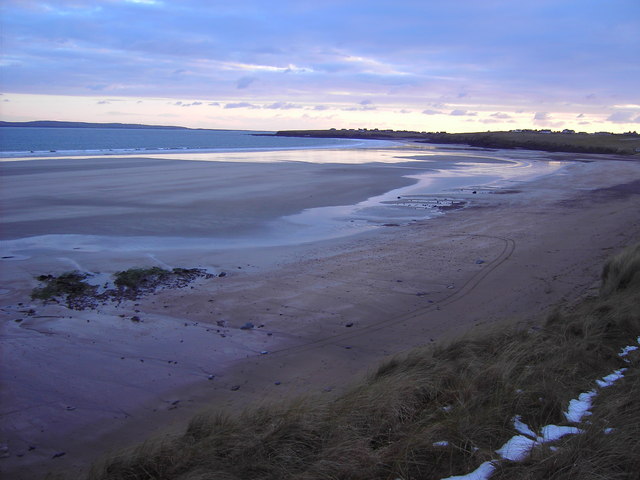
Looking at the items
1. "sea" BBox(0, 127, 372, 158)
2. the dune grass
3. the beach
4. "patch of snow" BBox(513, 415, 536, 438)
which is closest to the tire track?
the beach

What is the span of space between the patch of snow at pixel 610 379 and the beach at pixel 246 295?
2.04 meters

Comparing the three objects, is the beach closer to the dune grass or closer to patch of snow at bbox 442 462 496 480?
the dune grass

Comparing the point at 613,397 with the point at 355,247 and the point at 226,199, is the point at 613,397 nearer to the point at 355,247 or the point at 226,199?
the point at 355,247

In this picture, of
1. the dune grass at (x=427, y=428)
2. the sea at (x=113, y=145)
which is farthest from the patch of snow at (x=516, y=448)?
the sea at (x=113, y=145)

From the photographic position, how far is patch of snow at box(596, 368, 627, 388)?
461 cm

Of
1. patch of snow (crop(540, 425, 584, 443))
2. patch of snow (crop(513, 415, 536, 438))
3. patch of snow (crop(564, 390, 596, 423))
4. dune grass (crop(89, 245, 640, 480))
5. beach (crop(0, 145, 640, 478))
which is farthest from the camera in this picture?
beach (crop(0, 145, 640, 478))

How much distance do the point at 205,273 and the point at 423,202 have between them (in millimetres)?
11818

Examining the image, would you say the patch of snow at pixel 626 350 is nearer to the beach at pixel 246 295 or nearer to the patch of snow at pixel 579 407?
the patch of snow at pixel 579 407

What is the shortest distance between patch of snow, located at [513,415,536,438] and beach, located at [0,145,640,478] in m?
2.10

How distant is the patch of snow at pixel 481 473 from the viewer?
3.30 meters

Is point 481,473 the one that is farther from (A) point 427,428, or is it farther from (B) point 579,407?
(B) point 579,407

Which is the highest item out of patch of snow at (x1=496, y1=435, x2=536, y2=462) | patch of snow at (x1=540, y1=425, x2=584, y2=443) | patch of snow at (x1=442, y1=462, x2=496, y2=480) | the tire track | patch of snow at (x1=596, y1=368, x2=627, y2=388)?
patch of snow at (x1=596, y1=368, x2=627, y2=388)

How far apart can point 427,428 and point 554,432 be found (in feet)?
3.04

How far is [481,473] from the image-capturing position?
3.33 metres
